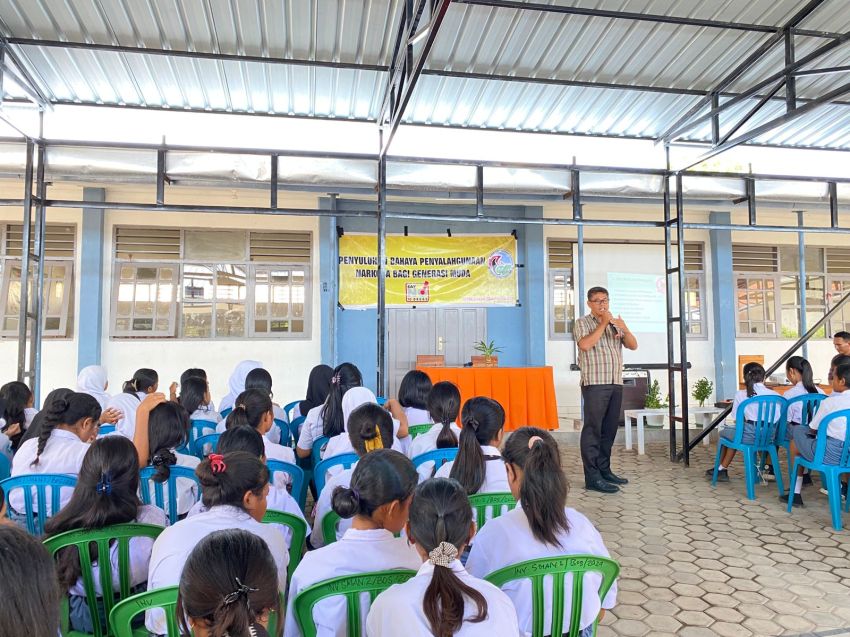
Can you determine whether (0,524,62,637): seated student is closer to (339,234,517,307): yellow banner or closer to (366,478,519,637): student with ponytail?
(366,478,519,637): student with ponytail

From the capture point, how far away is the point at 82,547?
174 cm

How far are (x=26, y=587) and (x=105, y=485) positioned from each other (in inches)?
45.2

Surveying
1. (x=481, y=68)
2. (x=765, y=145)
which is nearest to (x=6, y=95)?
(x=481, y=68)

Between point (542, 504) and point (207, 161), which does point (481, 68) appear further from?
point (542, 504)

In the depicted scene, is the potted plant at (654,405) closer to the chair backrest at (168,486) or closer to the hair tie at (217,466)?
the chair backrest at (168,486)

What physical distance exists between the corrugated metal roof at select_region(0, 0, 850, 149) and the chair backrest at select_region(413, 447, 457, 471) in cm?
273

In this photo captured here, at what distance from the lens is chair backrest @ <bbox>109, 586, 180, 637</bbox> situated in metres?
1.33

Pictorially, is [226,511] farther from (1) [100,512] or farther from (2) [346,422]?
(2) [346,422]

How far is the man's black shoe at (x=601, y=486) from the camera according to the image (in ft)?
15.4

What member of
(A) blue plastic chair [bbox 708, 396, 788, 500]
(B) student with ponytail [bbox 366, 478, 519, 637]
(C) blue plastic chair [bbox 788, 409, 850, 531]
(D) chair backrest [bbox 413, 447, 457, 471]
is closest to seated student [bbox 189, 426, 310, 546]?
(D) chair backrest [bbox 413, 447, 457, 471]

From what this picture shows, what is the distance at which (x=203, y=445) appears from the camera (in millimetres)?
3471

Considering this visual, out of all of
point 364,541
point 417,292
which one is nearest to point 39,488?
point 364,541

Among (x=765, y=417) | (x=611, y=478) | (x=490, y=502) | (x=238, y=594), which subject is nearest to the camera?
(x=238, y=594)

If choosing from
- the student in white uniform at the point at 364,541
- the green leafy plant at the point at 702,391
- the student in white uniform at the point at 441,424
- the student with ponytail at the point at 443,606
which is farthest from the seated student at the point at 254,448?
the green leafy plant at the point at 702,391
